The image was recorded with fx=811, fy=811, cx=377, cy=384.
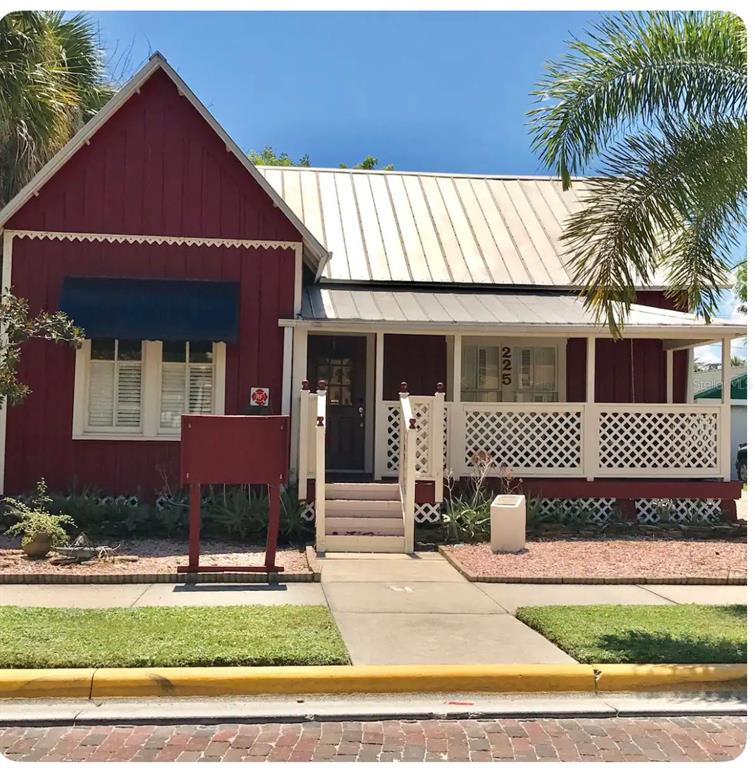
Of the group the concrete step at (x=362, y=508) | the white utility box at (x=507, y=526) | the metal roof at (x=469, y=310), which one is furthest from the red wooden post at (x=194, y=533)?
the metal roof at (x=469, y=310)

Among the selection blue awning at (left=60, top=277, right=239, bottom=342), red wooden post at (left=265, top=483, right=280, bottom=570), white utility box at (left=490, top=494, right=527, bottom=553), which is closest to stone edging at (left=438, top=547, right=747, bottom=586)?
white utility box at (left=490, top=494, right=527, bottom=553)

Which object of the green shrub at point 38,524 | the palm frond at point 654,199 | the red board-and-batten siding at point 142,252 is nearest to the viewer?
the palm frond at point 654,199

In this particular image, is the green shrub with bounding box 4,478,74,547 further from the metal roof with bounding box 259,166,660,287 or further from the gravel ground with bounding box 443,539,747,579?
the metal roof with bounding box 259,166,660,287

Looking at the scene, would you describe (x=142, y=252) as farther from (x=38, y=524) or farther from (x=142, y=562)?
(x=142, y=562)

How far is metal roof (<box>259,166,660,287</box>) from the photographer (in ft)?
46.6

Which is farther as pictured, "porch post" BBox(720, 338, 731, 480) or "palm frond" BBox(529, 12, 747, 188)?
"porch post" BBox(720, 338, 731, 480)

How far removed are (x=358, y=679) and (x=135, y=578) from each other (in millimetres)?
3703

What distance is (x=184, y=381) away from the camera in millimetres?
12320

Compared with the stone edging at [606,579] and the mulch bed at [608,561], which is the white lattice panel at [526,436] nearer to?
the mulch bed at [608,561]

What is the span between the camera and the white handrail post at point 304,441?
36.2ft

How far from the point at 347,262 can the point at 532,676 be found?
9.63 meters

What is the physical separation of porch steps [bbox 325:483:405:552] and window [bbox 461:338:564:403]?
141 inches

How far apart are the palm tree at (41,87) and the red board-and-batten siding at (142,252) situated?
1038mm

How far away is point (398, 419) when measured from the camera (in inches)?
472
